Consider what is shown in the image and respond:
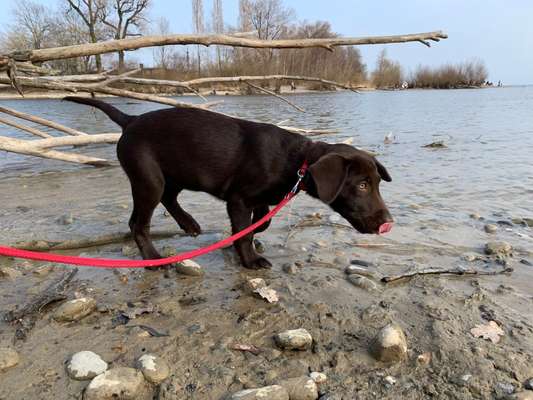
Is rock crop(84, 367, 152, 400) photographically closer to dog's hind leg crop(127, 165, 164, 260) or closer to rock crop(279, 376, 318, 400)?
rock crop(279, 376, 318, 400)

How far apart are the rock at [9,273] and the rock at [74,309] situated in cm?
80

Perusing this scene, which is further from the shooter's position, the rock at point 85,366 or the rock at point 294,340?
the rock at point 294,340

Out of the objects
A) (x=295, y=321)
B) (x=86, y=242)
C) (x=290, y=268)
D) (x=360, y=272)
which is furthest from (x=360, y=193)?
(x=86, y=242)

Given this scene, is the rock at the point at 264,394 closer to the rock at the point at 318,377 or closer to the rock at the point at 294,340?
the rock at the point at 318,377

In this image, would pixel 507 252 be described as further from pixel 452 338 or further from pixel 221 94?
pixel 221 94

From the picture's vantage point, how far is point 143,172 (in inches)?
142

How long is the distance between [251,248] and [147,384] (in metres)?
1.70

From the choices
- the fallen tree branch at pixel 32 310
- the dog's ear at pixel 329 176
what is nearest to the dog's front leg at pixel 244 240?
the dog's ear at pixel 329 176

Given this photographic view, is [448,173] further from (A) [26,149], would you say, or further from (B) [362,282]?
(A) [26,149]

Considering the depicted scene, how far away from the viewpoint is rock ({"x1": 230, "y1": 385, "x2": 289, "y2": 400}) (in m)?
1.94

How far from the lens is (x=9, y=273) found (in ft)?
10.9

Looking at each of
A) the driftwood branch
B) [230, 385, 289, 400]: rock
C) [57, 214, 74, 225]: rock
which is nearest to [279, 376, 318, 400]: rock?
[230, 385, 289, 400]: rock

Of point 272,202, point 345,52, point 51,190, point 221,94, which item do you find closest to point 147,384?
point 272,202

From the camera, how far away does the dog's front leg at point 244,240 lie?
360cm
